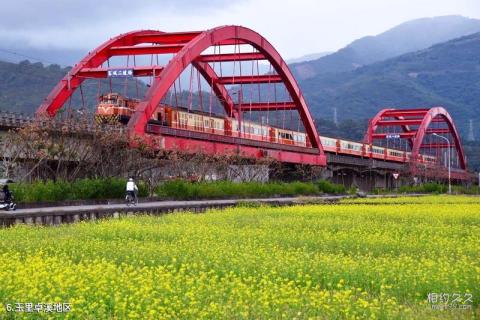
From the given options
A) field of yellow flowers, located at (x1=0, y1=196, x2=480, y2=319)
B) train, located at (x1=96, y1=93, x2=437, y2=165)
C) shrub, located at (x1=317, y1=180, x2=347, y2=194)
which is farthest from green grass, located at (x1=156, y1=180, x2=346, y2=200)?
field of yellow flowers, located at (x1=0, y1=196, x2=480, y2=319)

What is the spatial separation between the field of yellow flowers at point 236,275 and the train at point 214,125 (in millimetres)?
Result: 28464

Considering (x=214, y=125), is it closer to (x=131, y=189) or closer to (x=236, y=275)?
(x=131, y=189)

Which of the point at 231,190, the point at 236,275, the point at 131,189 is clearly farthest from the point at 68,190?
the point at 236,275

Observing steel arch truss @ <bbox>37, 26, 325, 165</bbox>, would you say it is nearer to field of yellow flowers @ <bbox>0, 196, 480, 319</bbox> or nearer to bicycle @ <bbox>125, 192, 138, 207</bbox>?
bicycle @ <bbox>125, 192, 138, 207</bbox>

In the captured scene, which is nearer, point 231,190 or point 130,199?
point 130,199

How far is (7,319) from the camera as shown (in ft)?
28.1

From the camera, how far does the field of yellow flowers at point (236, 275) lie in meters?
8.84

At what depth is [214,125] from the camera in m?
58.9

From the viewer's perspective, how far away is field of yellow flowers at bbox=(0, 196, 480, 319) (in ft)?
29.0

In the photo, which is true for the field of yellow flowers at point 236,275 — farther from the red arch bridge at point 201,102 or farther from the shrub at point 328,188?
the shrub at point 328,188

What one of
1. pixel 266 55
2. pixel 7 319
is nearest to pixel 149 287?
pixel 7 319

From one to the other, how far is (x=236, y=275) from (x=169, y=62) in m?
37.8

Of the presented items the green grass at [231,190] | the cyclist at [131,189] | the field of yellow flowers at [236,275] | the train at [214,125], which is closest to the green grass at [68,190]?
the cyclist at [131,189]

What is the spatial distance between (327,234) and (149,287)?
9.32m
